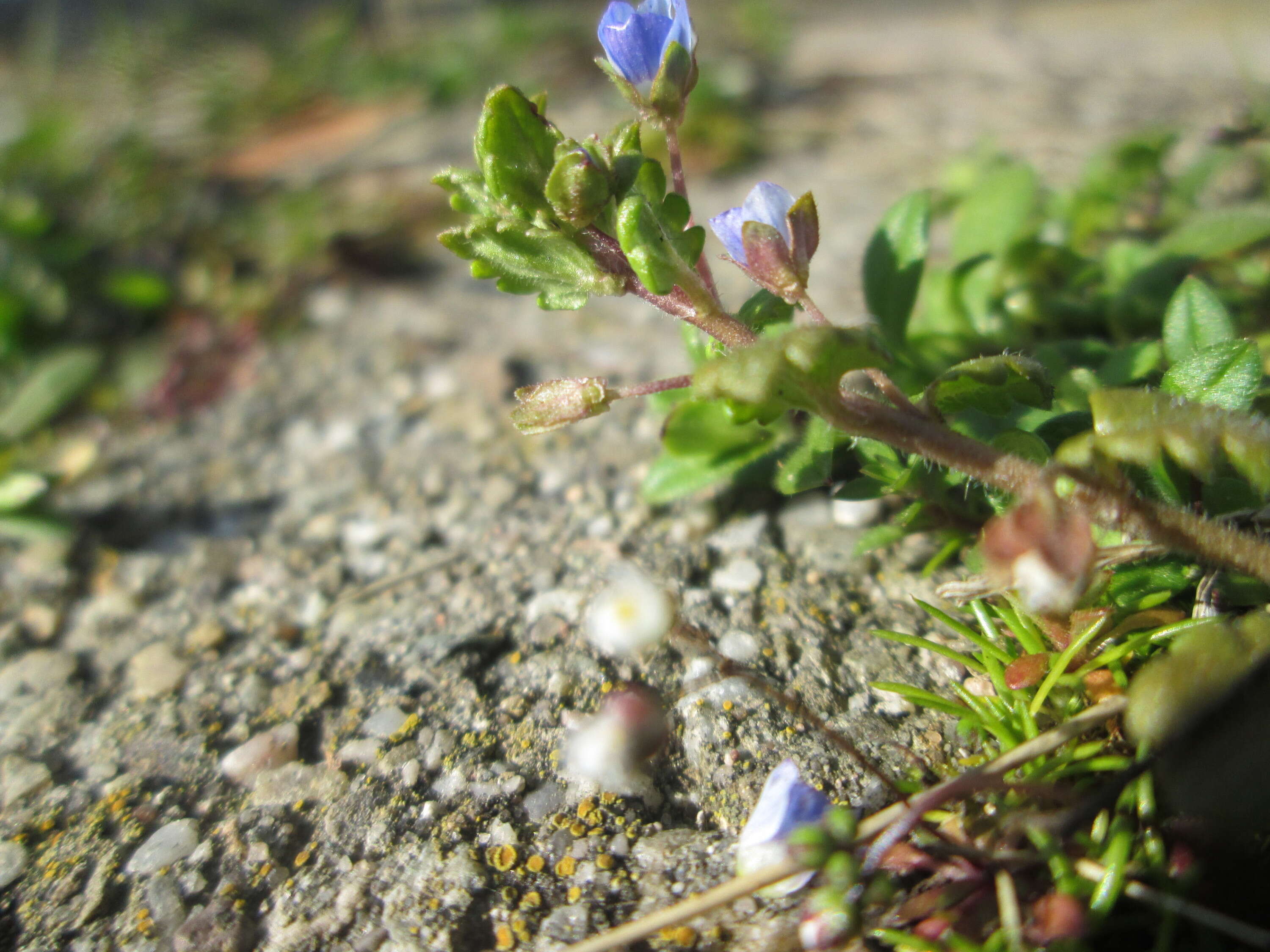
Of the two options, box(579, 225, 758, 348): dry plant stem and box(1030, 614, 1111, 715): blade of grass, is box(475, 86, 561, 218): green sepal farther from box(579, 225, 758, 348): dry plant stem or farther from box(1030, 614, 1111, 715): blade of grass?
box(1030, 614, 1111, 715): blade of grass

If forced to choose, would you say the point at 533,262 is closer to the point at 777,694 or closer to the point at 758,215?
the point at 758,215

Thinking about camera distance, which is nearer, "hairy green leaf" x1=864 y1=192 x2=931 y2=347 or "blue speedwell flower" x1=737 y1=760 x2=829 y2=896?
"blue speedwell flower" x1=737 y1=760 x2=829 y2=896

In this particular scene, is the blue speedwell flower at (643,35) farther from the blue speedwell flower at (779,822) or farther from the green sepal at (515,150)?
the blue speedwell flower at (779,822)

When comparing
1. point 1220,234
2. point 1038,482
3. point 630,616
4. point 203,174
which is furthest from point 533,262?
point 203,174

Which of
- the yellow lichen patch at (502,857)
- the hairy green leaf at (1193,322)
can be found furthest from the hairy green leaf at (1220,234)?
the yellow lichen patch at (502,857)

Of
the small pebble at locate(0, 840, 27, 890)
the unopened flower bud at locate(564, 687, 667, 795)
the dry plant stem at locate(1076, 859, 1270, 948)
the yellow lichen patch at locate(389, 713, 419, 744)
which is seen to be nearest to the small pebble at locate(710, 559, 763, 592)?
the unopened flower bud at locate(564, 687, 667, 795)

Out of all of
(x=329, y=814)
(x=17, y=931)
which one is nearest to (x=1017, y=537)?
(x=329, y=814)

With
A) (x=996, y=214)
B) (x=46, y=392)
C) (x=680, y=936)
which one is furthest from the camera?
(x=46, y=392)
